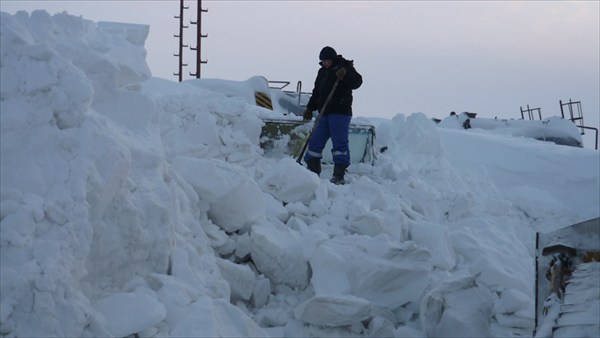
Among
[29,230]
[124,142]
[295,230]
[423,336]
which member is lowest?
[423,336]

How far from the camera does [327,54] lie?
7910mm

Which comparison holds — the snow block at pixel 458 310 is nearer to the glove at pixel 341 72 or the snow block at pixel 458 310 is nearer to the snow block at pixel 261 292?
the snow block at pixel 261 292

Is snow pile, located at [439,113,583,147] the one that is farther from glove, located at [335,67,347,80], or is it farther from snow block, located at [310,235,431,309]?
snow block, located at [310,235,431,309]

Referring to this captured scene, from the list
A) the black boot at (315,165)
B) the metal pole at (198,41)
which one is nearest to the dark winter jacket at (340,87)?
the black boot at (315,165)

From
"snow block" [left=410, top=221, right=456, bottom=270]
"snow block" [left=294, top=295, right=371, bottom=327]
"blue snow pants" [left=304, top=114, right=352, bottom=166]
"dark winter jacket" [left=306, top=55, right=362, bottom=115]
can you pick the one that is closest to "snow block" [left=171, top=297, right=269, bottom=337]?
"snow block" [left=294, top=295, right=371, bottom=327]

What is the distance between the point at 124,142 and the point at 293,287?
168 cm

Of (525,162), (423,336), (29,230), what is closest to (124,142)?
(29,230)

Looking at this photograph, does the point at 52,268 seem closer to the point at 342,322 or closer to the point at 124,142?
the point at 124,142

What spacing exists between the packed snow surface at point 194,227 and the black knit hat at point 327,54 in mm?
887

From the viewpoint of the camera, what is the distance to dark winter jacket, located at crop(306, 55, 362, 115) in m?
7.80

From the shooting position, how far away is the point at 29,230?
11.1 feet

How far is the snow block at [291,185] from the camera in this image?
21.0 ft

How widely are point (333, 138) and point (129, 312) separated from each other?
14.4 feet

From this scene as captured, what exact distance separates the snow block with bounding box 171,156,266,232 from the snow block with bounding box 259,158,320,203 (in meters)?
0.88
